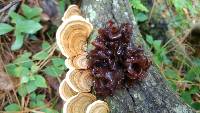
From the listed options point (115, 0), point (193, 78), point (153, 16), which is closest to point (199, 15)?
point (153, 16)

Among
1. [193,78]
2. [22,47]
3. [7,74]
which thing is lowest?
[193,78]

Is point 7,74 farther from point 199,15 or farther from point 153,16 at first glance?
point 199,15

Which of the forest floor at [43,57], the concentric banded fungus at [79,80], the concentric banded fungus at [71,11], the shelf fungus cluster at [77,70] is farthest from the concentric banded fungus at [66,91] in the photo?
the concentric banded fungus at [71,11]

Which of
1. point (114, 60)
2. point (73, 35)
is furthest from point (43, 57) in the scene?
point (114, 60)

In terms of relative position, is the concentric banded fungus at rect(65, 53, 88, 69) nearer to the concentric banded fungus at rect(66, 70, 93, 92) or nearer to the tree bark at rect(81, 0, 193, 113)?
the concentric banded fungus at rect(66, 70, 93, 92)

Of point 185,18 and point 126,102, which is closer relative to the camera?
point 126,102

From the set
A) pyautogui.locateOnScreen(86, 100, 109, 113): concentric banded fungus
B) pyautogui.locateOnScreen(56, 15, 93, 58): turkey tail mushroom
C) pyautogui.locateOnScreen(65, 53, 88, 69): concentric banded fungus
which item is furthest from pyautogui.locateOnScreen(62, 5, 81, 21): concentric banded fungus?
pyautogui.locateOnScreen(86, 100, 109, 113): concentric banded fungus

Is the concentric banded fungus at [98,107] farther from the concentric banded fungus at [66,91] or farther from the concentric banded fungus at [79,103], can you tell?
the concentric banded fungus at [66,91]

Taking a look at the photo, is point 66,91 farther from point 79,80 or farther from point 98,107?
point 98,107
